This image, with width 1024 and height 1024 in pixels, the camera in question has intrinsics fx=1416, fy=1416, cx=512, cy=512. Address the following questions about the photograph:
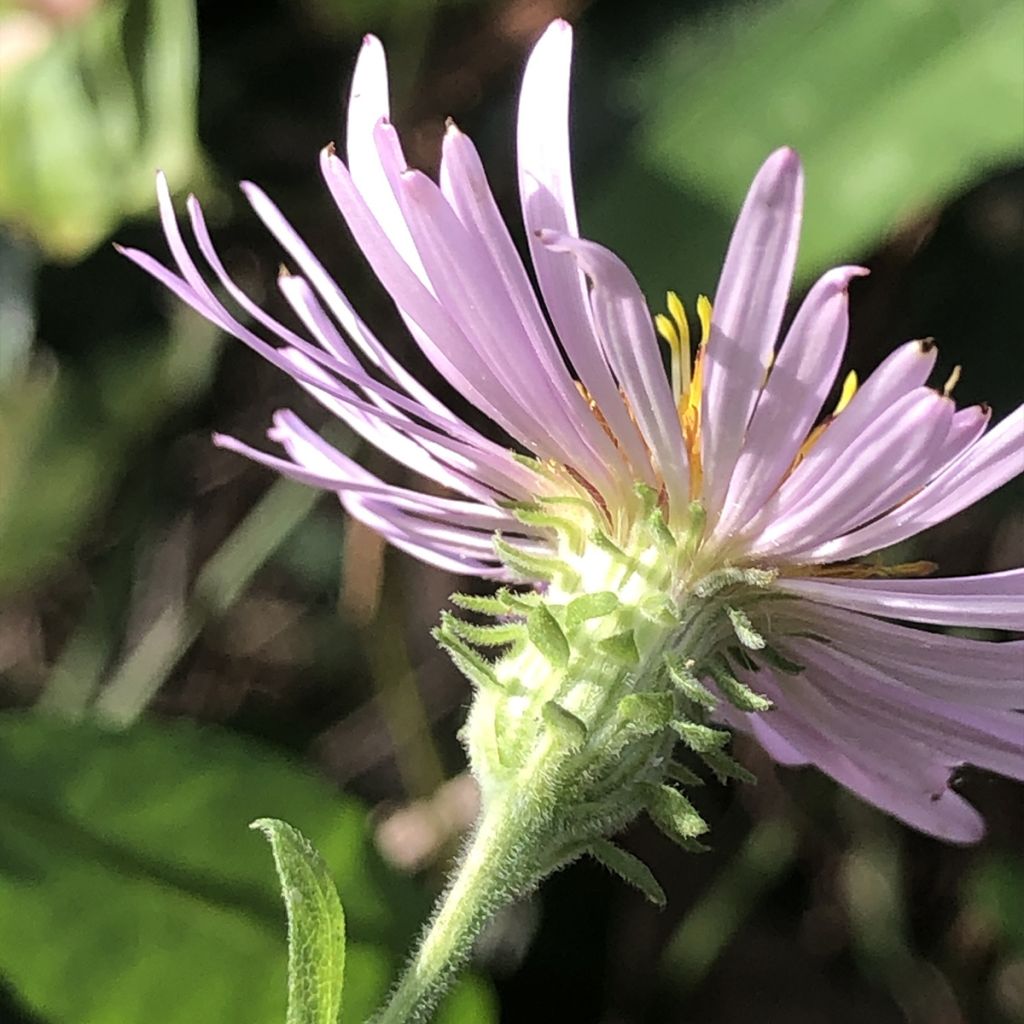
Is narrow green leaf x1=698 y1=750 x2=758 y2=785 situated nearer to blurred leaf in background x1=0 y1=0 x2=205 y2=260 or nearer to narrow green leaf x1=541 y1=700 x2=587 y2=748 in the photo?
narrow green leaf x1=541 y1=700 x2=587 y2=748

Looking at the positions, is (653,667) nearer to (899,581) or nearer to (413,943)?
(899,581)

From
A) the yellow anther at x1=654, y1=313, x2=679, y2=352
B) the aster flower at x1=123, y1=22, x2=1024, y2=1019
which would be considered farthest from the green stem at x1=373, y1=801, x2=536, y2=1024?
the yellow anther at x1=654, y1=313, x2=679, y2=352

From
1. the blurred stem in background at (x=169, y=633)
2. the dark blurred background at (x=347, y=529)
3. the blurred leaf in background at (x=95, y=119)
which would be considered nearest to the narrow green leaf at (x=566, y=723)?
the dark blurred background at (x=347, y=529)

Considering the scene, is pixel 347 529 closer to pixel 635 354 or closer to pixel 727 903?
pixel 727 903

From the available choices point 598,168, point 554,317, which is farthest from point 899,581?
point 598,168

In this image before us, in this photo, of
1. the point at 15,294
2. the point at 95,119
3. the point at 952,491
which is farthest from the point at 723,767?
the point at 15,294

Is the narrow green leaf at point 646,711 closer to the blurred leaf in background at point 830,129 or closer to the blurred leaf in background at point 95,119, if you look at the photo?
the blurred leaf in background at point 830,129
